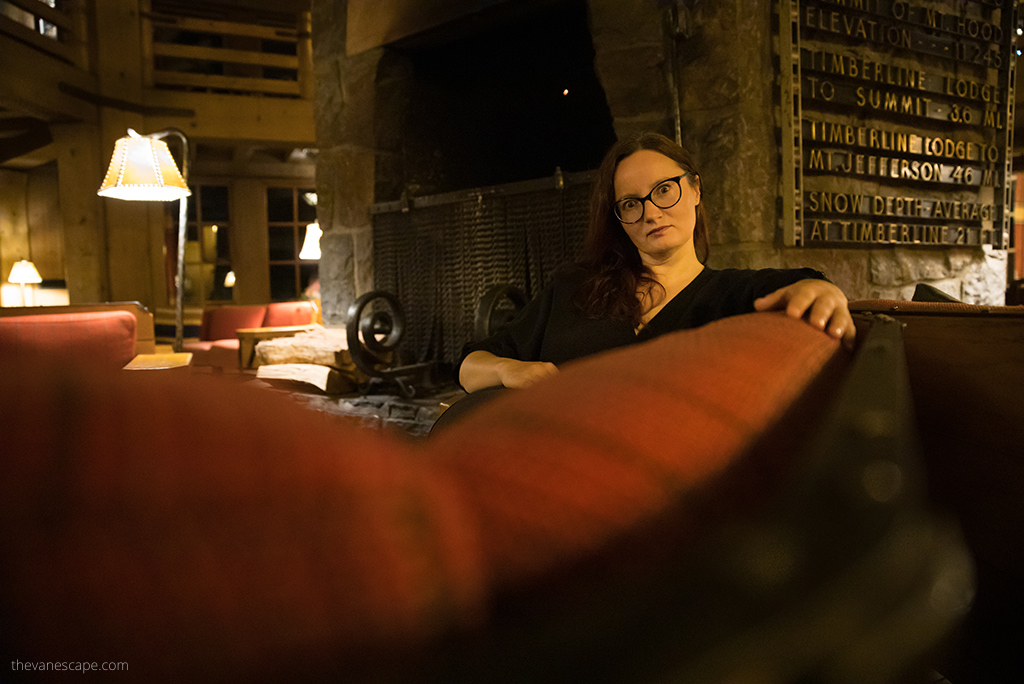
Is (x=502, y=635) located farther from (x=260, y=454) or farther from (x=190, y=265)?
(x=190, y=265)

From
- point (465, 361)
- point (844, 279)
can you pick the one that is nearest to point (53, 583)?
point (465, 361)

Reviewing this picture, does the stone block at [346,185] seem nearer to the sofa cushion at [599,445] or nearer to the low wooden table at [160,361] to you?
the low wooden table at [160,361]

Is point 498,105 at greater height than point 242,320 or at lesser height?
greater

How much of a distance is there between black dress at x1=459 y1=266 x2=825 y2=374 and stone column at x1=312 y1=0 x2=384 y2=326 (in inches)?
96.4

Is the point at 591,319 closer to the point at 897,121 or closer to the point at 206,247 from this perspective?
the point at 897,121

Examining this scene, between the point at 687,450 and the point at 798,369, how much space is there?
0.18 m

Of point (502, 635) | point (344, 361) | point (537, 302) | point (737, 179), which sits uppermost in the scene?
point (737, 179)

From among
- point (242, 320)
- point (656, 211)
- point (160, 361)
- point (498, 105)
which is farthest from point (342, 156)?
point (242, 320)

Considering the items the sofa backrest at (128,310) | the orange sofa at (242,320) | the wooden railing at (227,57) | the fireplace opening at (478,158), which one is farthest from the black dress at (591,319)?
the wooden railing at (227,57)

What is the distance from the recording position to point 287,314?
615 cm

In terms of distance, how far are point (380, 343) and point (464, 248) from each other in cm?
70

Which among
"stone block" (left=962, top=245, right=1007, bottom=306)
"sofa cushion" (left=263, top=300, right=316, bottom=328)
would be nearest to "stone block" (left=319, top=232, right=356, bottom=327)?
"sofa cushion" (left=263, top=300, right=316, bottom=328)

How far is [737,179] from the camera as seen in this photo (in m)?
2.49

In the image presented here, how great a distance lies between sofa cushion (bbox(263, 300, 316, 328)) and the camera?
613 centimetres
